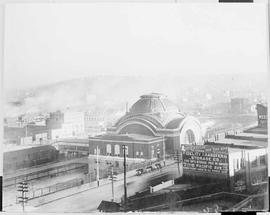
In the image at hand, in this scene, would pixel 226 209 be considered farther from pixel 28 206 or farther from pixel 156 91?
pixel 28 206

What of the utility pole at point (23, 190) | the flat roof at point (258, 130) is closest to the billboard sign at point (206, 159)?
the flat roof at point (258, 130)

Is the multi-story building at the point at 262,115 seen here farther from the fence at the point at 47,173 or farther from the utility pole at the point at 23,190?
the utility pole at the point at 23,190

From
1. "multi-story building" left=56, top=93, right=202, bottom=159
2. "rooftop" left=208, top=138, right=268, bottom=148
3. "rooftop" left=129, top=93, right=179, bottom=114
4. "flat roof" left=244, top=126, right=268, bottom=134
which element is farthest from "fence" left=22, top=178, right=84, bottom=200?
"flat roof" left=244, top=126, right=268, bottom=134

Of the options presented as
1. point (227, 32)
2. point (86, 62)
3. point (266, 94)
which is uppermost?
point (227, 32)

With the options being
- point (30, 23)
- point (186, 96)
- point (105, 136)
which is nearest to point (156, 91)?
point (186, 96)

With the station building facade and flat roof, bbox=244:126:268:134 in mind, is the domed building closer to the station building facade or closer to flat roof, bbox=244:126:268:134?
the station building facade

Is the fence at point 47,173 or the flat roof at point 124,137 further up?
the flat roof at point 124,137
